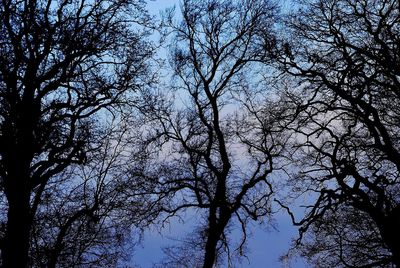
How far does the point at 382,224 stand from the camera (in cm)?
1059

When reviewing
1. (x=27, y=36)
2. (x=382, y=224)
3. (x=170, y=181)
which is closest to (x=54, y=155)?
(x=27, y=36)

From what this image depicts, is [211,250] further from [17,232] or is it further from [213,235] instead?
[17,232]

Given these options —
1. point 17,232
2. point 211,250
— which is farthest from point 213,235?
point 17,232

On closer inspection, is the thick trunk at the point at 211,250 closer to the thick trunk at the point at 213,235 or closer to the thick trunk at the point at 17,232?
the thick trunk at the point at 213,235

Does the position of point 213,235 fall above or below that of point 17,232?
above

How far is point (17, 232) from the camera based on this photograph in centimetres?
984

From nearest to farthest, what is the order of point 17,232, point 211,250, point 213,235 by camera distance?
point 17,232 < point 211,250 < point 213,235

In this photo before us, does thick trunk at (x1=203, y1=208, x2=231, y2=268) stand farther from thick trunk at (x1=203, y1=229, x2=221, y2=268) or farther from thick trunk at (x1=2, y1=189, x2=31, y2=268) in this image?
thick trunk at (x1=2, y1=189, x2=31, y2=268)

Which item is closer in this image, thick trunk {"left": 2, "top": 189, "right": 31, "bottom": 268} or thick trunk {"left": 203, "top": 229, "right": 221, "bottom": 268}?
thick trunk {"left": 2, "top": 189, "right": 31, "bottom": 268}

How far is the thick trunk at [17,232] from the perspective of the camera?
966 centimetres

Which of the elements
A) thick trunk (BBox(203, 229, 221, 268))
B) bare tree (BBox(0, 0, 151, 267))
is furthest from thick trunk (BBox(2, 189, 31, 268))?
thick trunk (BBox(203, 229, 221, 268))

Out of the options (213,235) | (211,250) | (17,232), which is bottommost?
(17,232)

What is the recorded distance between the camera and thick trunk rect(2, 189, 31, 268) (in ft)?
31.7

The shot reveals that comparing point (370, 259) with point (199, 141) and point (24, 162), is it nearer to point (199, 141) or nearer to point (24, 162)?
point (199, 141)
